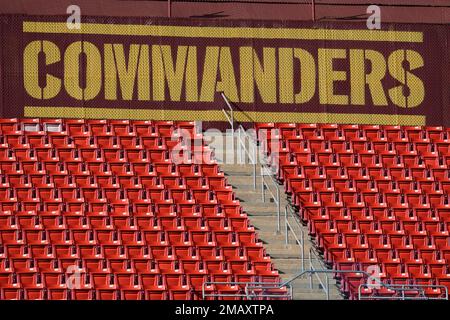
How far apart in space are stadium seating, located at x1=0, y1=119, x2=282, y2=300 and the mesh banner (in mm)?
781

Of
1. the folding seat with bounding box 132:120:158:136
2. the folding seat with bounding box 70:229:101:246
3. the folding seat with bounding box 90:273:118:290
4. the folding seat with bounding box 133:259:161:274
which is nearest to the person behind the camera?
the folding seat with bounding box 90:273:118:290

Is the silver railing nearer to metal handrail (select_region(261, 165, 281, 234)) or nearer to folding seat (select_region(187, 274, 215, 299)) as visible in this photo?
folding seat (select_region(187, 274, 215, 299))

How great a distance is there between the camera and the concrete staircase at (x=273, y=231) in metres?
24.3

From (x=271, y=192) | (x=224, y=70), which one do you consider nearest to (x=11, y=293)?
(x=271, y=192)

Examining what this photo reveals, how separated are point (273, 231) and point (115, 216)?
2.51 meters

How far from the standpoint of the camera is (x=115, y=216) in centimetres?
2577

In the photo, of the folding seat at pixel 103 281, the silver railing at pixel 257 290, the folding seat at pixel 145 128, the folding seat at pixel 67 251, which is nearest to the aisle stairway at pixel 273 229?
the silver railing at pixel 257 290

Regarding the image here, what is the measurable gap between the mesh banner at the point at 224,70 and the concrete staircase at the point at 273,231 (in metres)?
2.16

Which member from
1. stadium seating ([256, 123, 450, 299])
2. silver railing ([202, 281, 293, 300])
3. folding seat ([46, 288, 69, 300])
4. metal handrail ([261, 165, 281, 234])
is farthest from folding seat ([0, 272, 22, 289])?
stadium seating ([256, 123, 450, 299])

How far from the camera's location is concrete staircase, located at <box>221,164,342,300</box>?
79.8 feet

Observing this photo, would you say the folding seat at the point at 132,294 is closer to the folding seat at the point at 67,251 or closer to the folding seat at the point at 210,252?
the folding seat at the point at 67,251

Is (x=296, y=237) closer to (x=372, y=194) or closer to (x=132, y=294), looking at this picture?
(x=372, y=194)
